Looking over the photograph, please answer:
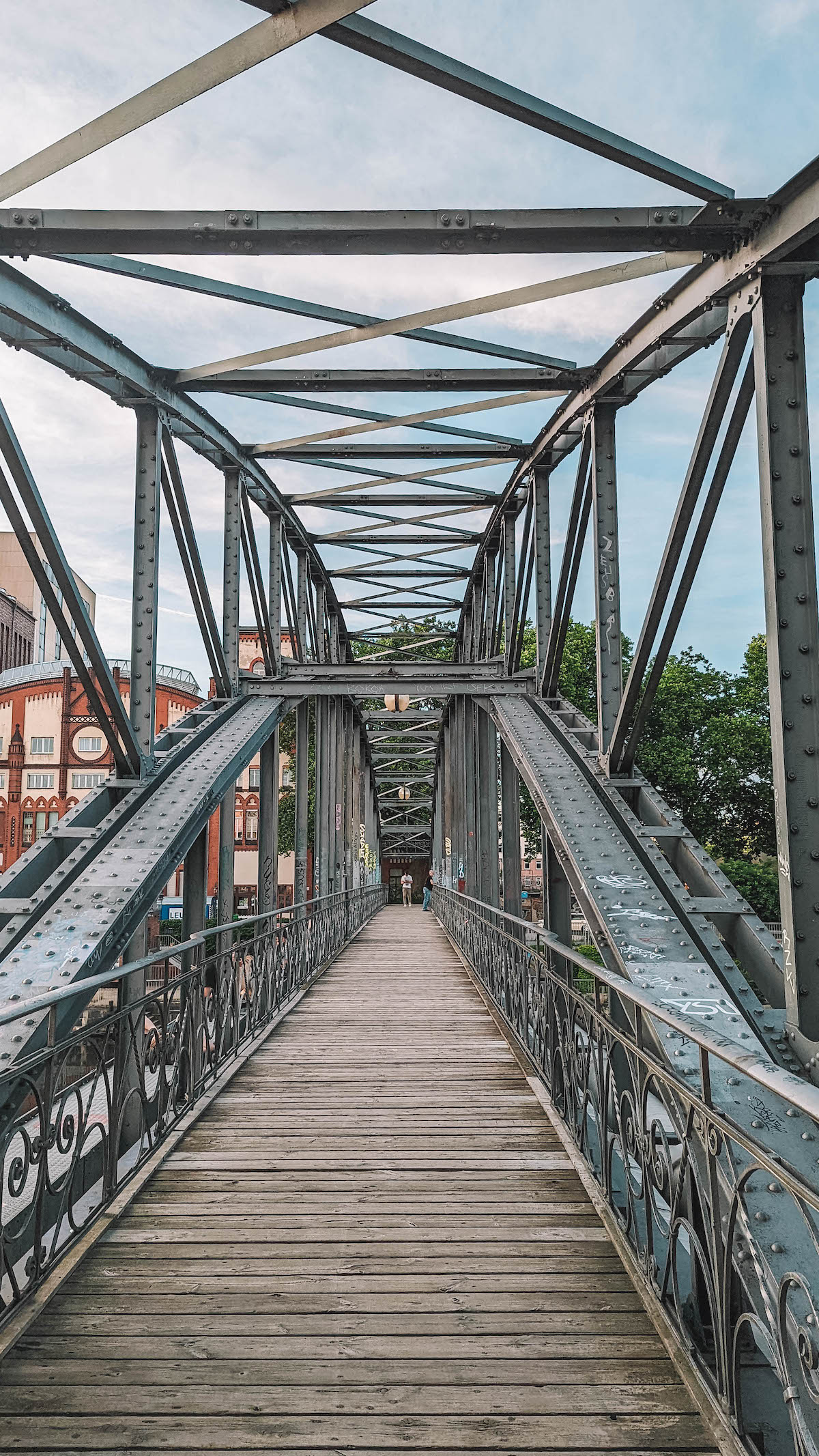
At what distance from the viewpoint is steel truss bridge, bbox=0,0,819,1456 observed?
3113mm

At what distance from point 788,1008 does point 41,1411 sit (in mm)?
3266

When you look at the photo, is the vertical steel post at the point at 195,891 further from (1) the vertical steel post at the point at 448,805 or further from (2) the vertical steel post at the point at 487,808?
(1) the vertical steel post at the point at 448,805

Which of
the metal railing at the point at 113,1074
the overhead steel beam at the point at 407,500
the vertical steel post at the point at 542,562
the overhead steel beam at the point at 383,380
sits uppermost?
the overhead steel beam at the point at 407,500

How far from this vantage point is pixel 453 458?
457 inches

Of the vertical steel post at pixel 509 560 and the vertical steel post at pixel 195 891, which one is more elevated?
the vertical steel post at pixel 509 560

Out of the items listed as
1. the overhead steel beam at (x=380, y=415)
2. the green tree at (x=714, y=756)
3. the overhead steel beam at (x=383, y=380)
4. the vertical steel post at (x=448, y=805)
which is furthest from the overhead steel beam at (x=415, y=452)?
the green tree at (x=714, y=756)

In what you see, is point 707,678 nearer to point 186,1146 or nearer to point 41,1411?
point 186,1146

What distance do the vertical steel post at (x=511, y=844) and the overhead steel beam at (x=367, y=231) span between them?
7281mm

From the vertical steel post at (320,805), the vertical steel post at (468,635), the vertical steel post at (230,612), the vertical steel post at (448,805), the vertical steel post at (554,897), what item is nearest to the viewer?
the vertical steel post at (554,897)

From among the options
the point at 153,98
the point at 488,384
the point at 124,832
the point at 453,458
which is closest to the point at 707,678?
the point at 453,458

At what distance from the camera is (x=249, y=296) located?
698cm

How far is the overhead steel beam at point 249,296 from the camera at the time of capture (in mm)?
6430

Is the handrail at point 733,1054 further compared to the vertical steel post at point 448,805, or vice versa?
the vertical steel post at point 448,805

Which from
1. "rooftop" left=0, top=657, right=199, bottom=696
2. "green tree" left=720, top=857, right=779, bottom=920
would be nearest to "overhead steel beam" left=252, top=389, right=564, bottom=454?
"green tree" left=720, top=857, right=779, bottom=920
